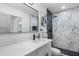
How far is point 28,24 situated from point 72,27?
2317 mm

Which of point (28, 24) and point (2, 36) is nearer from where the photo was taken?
point (2, 36)

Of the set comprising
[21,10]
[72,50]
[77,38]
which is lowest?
[72,50]

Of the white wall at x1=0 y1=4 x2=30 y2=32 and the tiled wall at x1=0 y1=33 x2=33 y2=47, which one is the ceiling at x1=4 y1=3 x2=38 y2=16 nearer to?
the white wall at x1=0 y1=4 x2=30 y2=32

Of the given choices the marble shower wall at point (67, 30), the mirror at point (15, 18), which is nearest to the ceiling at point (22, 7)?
the mirror at point (15, 18)

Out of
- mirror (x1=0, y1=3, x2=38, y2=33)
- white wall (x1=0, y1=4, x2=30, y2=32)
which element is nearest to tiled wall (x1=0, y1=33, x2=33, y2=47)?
mirror (x1=0, y1=3, x2=38, y2=33)

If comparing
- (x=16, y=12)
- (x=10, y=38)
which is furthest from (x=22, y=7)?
(x=10, y=38)

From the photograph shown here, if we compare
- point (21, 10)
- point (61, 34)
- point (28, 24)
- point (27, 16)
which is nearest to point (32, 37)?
point (28, 24)

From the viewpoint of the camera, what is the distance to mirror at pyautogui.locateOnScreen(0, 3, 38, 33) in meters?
1.12

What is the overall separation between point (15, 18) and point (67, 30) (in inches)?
109

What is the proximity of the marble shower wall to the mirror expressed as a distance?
7.02 feet

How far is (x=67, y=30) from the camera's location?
3.30 metres

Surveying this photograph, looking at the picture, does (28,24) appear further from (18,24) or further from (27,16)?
(18,24)

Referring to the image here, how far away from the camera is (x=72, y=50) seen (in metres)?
3.08

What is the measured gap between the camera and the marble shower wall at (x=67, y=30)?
301 centimetres
